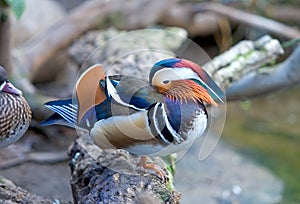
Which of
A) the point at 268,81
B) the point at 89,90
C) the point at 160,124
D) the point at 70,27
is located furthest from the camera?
the point at 70,27

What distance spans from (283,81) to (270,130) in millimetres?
1187

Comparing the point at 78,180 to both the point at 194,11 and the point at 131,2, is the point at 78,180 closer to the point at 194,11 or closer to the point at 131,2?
the point at 131,2

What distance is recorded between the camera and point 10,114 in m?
1.74

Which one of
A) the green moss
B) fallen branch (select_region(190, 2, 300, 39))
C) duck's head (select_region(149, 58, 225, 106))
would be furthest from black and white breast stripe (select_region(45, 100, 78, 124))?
fallen branch (select_region(190, 2, 300, 39))

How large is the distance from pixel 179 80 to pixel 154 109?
0.12 m

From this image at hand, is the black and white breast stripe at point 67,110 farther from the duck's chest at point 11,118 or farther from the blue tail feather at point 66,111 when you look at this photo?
the duck's chest at point 11,118

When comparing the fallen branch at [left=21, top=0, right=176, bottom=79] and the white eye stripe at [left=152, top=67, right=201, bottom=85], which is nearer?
the white eye stripe at [left=152, top=67, right=201, bottom=85]

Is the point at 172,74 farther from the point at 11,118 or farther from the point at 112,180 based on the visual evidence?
Answer: the point at 11,118

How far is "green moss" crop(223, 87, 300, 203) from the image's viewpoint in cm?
319

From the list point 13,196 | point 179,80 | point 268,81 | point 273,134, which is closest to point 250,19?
point 273,134

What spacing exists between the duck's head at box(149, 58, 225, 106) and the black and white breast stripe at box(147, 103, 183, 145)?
2.2 inches

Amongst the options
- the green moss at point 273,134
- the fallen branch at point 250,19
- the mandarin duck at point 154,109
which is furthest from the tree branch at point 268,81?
the mandarin duck at point 154,109

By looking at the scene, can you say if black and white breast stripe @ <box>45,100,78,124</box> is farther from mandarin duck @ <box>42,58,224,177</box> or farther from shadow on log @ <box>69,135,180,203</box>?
shadow on log @ <box>69,135,180,203</box>

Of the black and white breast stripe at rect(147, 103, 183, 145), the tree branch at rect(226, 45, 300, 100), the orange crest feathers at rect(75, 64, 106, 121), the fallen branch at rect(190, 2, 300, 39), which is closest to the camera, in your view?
the black and white breast stripe at rect(147, 103, 183, 145)
